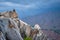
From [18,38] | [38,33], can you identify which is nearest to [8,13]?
[38,33]

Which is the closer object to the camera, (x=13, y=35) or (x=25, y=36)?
(x=13, y=35)

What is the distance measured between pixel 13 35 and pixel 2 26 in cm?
254

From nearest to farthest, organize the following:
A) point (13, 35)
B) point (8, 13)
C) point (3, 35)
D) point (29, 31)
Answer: point (3, 35) < point (13, 35) < point (8, 13) < point (29, 31)

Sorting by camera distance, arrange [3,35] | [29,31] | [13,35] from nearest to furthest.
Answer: [3,35], [13,35], [29,31]

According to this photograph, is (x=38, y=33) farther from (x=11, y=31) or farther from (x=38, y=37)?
(x=11, y=31)

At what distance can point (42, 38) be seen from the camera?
7781cm

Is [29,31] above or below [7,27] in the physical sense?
below

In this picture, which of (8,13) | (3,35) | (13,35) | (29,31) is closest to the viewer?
(3,35)

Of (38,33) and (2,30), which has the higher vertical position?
(2,30)

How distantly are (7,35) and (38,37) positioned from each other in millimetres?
38570

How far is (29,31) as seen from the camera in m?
73.2

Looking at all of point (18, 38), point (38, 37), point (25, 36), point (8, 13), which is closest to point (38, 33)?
point (38, 37)

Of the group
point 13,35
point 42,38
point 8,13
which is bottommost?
point 42,38

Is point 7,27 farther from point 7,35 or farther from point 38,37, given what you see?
point 38,37
